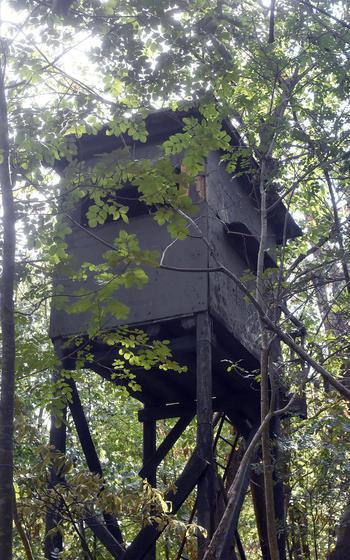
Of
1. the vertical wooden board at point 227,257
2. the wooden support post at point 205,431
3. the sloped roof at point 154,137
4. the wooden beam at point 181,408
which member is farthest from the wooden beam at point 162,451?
the sloped roof at point 154,137

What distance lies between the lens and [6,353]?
4.60m

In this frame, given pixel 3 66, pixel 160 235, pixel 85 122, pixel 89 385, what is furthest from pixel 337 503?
pixel 3 66

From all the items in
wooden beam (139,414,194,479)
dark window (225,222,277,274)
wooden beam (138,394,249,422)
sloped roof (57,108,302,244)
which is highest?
sloped roof (57,108,302,244)

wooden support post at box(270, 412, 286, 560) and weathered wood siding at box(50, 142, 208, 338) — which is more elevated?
weathered wood siding at box(50, 142, 208, 338)

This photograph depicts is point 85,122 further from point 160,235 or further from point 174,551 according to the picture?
point 174,551

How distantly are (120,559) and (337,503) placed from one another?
3.51 metres

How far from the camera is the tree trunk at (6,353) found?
4.26 meters

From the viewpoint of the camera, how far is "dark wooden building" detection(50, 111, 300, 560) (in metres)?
7.62

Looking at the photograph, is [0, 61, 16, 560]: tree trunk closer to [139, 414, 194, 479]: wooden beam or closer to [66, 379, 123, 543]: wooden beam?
[66, 379, 123, 543]: wooden beam

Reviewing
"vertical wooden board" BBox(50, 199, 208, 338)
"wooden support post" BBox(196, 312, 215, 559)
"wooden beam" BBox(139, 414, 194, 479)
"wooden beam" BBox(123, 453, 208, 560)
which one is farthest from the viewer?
"wooden beam" BBox(139, 414, 194, 479)

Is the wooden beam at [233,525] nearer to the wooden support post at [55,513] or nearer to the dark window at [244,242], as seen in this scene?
the wooden support post at [55,513]

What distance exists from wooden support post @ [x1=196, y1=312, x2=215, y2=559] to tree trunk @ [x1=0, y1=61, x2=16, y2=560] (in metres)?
3.14

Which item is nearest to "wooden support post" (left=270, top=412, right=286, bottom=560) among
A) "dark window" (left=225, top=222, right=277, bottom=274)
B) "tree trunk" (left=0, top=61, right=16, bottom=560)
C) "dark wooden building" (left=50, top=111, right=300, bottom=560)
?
"dark wooden building" (left=50, top=111, right=300, bottom=560)

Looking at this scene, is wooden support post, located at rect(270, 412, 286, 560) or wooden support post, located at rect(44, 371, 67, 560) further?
wooden support post, located at rect(270, 412, 286, 560)
